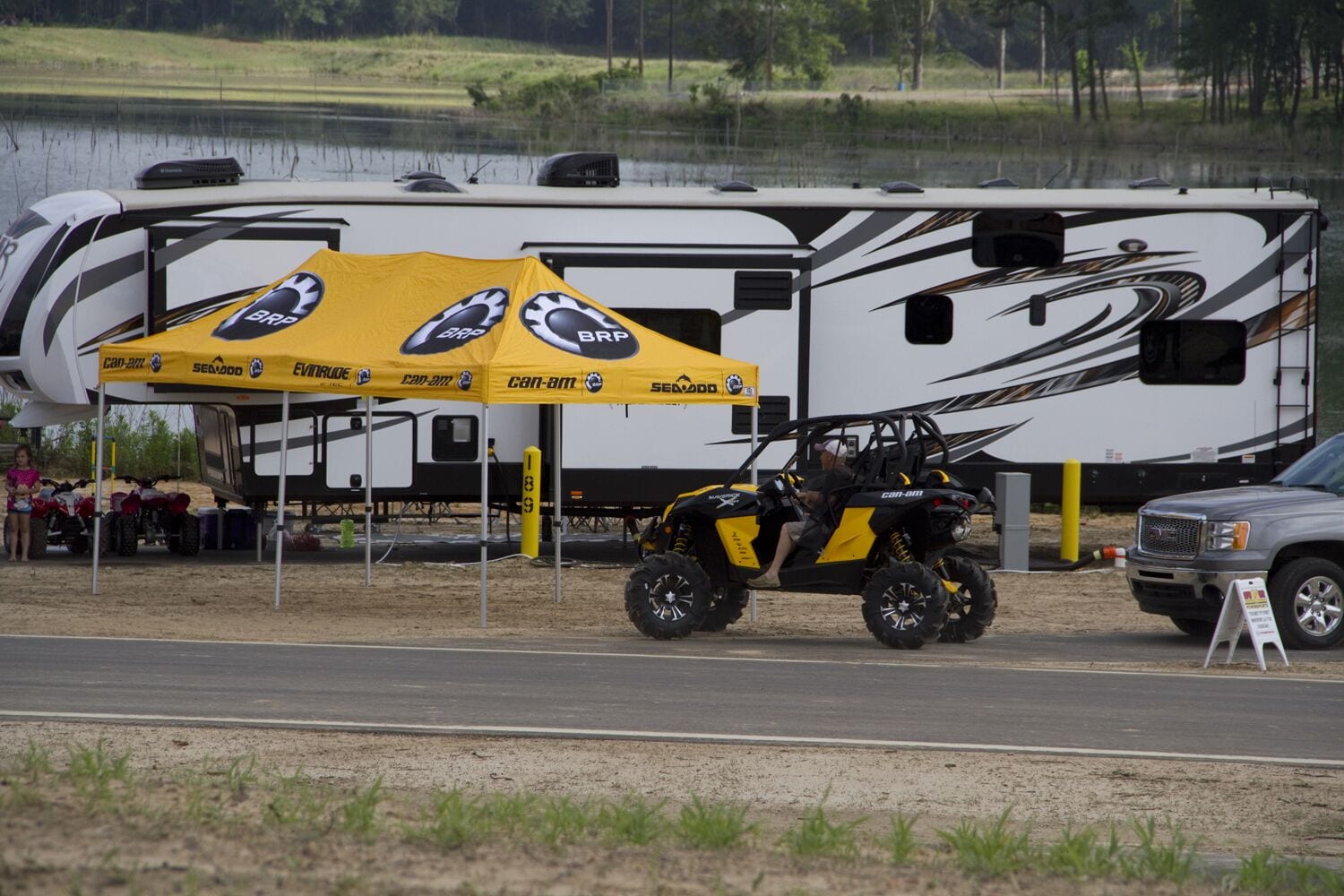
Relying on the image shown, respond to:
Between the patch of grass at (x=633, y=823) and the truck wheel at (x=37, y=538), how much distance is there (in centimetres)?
1154

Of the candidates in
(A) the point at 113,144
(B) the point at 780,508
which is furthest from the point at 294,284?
(A) the point at 113,144

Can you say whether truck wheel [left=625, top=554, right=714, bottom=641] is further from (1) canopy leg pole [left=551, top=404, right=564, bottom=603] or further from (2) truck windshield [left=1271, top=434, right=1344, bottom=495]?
(2) truck windshield [left=1271, top=434, right=1344, bottom=495]

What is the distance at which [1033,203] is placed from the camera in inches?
700

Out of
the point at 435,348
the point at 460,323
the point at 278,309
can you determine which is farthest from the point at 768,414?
the point at 278,309

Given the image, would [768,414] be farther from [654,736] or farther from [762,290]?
[654,736]

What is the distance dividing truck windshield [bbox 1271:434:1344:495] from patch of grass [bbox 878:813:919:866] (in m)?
8.28

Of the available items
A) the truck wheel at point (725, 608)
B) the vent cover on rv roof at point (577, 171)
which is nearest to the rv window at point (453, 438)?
the vent cover on rv roof at point (577, 171)

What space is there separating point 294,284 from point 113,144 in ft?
121

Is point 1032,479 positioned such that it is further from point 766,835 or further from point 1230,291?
point 766,835

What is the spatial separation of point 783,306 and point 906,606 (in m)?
5.04

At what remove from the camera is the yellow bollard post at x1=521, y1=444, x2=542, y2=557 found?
1655cm

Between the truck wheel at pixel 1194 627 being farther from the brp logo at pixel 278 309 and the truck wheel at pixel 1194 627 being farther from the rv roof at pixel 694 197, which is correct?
the brp logo at pixel 278 309

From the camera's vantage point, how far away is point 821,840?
276 inches

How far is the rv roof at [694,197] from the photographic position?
17000 millimetres
